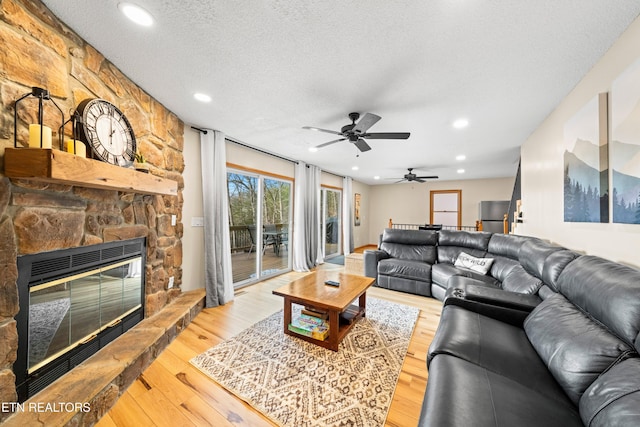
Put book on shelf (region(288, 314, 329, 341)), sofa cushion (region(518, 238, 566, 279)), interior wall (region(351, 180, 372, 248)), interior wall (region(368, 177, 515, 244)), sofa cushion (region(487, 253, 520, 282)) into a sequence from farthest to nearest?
interior wall (region(351, 180, 372, 248))
interior wall (region(368, 177, 515, 244))
sofa cushion (region(487, 253, 520, 282))
book on shelf (region(288, 314, 329, 341))
sofa cushion (region(518, 238, 566, 279))

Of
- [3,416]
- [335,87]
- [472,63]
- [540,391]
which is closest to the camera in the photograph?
[540,391]

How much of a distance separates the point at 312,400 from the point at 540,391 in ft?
4.19

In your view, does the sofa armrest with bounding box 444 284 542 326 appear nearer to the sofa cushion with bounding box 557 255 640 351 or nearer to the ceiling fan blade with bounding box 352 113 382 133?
the sofa cushion with bounding box 557 255 640 351

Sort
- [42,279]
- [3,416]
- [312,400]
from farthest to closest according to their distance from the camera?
1. [312,400]
2. [42,279]
3. [3,416]

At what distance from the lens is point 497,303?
1.89 m

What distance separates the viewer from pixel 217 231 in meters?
3.21

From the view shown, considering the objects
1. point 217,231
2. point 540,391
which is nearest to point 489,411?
point 540,391

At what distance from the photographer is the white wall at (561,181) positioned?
1468 mm

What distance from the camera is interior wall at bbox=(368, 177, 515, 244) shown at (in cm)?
716

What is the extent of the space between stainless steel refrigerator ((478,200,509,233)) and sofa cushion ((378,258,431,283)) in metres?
3.69

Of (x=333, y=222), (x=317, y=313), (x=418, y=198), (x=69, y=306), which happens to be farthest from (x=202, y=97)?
(x=418, y=198)

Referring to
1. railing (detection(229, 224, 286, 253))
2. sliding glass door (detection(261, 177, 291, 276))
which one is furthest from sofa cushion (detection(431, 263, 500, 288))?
railing (detection(229, 224, 286, 253))

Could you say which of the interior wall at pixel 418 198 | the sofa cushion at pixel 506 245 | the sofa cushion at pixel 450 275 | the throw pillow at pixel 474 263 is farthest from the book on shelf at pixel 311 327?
the interior wall at pixel 418 198

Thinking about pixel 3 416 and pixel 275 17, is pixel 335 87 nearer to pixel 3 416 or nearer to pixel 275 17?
pixel 275 17
